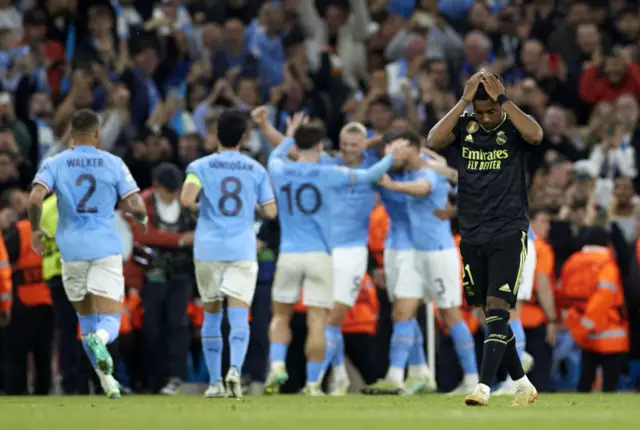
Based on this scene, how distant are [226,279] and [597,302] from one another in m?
4.88

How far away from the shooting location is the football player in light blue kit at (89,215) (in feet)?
43.5

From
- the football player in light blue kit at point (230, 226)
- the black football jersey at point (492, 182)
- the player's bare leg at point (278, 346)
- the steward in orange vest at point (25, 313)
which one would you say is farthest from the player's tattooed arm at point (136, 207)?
the steward in orange vest at point (25, 313)

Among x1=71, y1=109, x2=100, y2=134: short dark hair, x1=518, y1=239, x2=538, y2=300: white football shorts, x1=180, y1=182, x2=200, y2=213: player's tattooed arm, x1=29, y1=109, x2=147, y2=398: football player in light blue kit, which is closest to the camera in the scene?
x1=29, y1=109, x2=147, y2=398: football player in light blue kit

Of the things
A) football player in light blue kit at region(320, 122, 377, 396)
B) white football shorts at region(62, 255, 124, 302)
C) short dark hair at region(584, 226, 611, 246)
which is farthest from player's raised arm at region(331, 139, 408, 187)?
white football shorts at region(62, 255, 124, 302)

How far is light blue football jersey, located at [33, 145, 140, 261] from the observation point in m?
13.3

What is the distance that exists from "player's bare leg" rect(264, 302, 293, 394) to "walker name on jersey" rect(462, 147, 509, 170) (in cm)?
454

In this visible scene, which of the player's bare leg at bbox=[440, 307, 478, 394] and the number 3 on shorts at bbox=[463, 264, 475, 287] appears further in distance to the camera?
the player's bare leg at bbox=[440, 307, 478, 394]

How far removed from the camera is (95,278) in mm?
13273

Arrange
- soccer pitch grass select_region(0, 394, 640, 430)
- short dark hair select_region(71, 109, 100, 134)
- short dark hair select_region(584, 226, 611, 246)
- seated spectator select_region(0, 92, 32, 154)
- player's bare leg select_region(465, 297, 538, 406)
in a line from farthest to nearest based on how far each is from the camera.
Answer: seated spectator select_region(0, 92, 32, 154) → short dark hair select_region(584, 226, 611, 246) → short dark hair select_region(71, 109, 100, 134) → player's bare leg select_region(465, 297, 538, 406) → soccer pitch grass select_region(0, 394, 640, 430)

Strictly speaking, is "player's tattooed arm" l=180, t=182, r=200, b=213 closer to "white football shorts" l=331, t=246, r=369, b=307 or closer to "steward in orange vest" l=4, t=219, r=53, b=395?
"white football shorts" l=331, t=246, r=369, b=307

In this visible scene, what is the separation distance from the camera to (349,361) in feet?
61.1

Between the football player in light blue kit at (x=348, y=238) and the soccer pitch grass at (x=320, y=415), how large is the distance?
10.3ft

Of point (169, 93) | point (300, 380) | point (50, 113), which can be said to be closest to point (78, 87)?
point (50, 113)

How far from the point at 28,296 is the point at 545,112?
8530 mm
